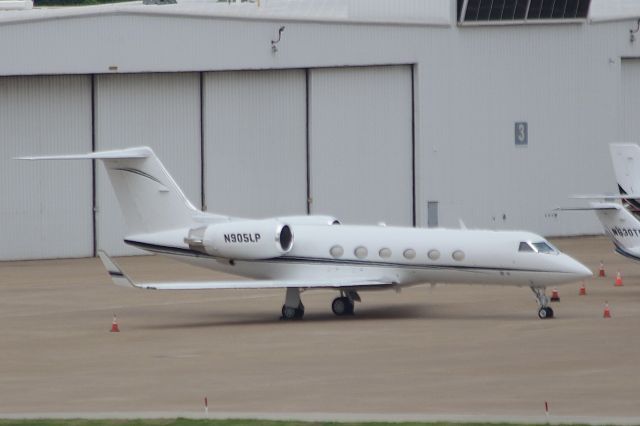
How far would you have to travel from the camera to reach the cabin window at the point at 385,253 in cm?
3453

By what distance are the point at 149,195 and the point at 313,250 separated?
4.23 metres

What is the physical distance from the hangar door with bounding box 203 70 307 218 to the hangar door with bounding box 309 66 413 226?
603 millimetres

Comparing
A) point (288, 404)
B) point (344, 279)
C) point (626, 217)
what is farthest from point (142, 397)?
point (626, 217)

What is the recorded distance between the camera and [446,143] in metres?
57.1

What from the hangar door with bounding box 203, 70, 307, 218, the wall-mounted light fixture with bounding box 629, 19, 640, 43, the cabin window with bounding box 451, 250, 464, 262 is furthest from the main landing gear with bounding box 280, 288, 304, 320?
the wall-mounted light fixture with bounding box 629, 19, 640, 43

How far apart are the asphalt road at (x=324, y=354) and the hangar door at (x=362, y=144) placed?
45.8ft

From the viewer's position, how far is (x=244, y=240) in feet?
114

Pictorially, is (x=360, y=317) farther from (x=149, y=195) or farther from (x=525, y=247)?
(x=149, y=195)

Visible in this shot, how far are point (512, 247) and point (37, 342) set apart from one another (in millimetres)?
10544

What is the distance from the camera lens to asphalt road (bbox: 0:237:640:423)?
23.6m

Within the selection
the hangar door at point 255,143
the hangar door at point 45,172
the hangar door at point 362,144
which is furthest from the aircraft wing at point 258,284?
the hangar door at point 362,144

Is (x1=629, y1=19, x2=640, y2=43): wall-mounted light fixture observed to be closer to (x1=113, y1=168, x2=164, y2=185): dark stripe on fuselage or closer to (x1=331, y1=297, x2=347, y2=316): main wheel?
(x1=331, y1=297, x2=347, y2=316): main wheel

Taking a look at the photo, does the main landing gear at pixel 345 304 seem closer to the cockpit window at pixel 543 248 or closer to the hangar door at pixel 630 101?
the cockpit window at pixel 543 248

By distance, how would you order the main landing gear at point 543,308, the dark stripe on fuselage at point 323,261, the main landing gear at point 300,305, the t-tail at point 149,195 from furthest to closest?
the t-tail at point 149,195 → the main landing gear at point 300,305 → the main landing gear at point 543,308 → the dark stripe on fuselage at point 323,261
